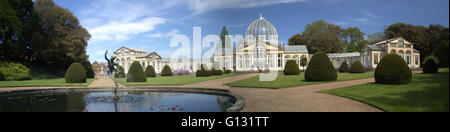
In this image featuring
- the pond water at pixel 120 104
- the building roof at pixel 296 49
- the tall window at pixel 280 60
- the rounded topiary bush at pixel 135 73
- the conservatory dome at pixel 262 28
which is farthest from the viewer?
the conservatory dome at pixel 262 28

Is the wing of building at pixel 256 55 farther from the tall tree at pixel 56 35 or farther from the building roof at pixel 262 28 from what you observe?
the tall tree at pixel 56 35

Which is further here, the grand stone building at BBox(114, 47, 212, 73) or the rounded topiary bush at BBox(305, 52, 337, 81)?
the grand stone building at BBox(114, 47, 212, 73)

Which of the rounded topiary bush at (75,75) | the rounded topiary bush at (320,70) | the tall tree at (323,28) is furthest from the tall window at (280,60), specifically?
the rounded topiary bush at (75,75)

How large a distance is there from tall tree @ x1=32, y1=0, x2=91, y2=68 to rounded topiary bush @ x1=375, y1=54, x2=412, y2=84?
106 feet

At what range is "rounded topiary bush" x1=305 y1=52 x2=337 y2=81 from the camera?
1434 cm

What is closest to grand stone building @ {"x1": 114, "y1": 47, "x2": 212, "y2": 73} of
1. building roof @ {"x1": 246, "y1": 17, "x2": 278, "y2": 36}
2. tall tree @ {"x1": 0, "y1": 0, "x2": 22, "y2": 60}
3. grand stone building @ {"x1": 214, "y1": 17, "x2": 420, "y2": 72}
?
grand stone building @ {"x1": 214, "y1": 17, "x2": 420, "y2": 72}

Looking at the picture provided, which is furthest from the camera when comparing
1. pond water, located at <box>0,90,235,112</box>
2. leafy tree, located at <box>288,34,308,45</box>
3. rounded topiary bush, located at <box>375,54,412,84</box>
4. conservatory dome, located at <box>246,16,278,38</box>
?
leafy tree, located at <box>288,34,308,45</box>

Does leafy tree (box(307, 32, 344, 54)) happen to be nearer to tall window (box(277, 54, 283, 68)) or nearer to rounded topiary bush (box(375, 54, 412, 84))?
tall window (box(277, 54, 283, 68))

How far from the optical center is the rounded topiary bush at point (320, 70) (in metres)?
14.3

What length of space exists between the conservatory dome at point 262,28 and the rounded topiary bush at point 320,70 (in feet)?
97.8

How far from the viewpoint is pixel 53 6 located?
3130 cm

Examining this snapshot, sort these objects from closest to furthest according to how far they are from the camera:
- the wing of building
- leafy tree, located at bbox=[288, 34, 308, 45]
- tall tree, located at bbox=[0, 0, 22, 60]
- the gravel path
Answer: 1. the gravel path
2. tall tree, located at bbox=[0, 0, 22, 60]
3. the wing of building
4. leafy tree, located at bbox=[288, 34, 308, 45]
